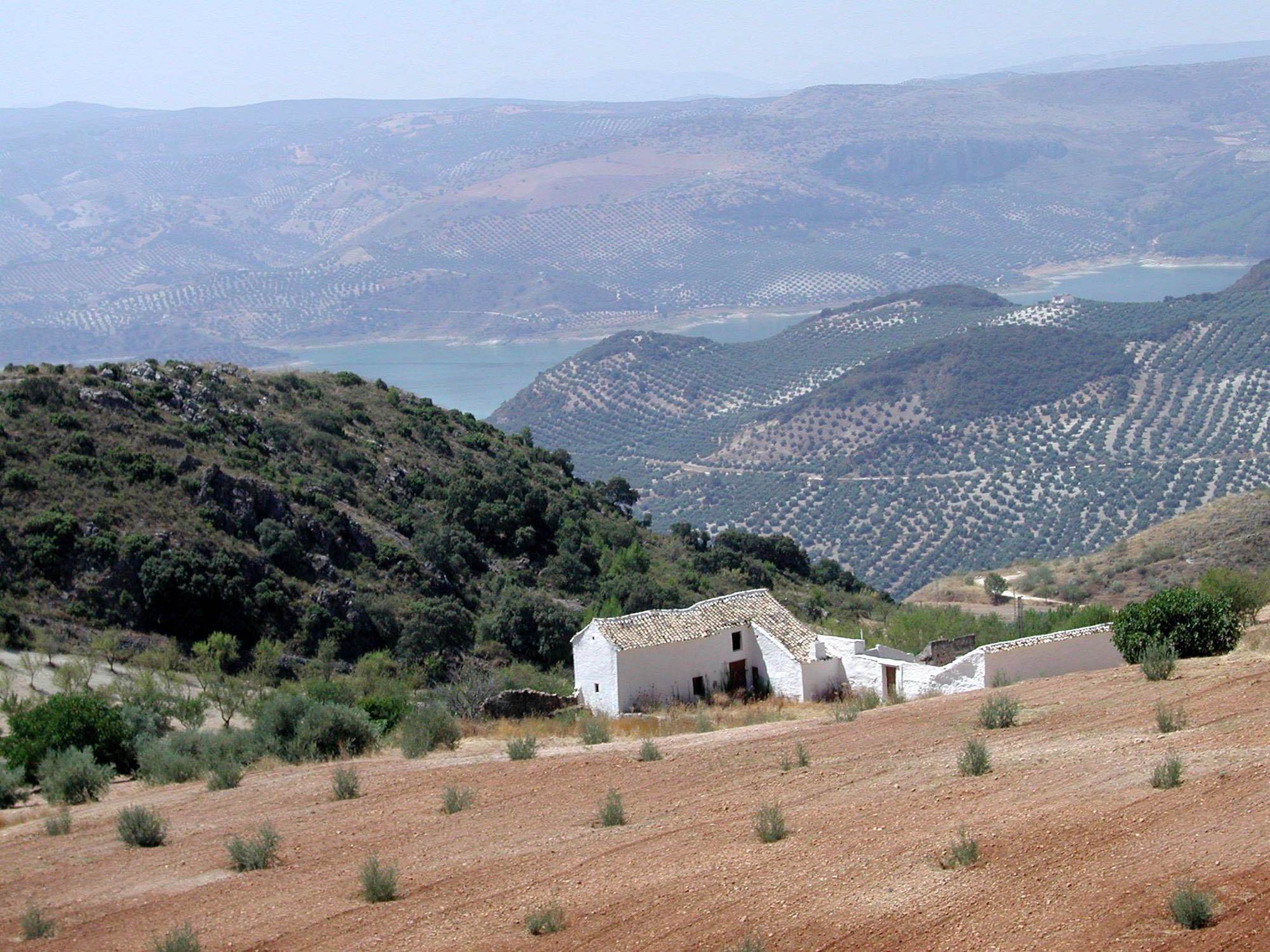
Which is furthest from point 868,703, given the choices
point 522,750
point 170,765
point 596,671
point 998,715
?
point 170,765

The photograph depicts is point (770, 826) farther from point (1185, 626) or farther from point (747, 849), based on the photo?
point (1185, 626)

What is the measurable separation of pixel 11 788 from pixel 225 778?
2.80m

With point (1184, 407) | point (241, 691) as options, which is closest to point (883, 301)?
point (1184, 407)

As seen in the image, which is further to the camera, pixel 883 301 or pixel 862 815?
pixel 883 301

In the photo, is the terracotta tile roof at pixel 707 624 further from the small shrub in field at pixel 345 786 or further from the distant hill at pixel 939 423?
the distant hill at pixel 939 423

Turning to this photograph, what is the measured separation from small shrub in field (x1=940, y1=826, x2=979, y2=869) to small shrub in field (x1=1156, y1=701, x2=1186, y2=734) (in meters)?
3.70

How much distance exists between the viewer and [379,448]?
43.4 metres

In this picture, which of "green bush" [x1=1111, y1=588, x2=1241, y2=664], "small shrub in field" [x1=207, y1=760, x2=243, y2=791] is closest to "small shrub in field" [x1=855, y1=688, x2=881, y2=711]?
"green bush" [x1=1111, y1=588, x2=1241, y2=664]

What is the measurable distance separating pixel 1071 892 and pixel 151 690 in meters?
17.3

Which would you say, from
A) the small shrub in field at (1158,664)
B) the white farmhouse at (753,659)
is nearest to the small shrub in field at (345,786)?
the small shrub in field at (1158,664)

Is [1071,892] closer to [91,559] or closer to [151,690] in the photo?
[151,690]

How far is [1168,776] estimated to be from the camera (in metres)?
11.2

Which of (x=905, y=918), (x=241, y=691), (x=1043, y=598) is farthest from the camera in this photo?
(x=1043, y=598)

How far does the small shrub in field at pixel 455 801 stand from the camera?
13.7m
